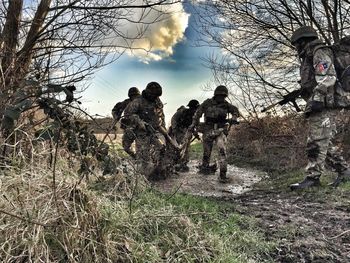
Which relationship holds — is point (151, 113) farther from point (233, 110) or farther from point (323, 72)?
point (323, 72)

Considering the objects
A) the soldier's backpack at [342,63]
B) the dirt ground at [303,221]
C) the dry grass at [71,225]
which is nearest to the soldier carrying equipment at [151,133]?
the dirt ground at [303,221]

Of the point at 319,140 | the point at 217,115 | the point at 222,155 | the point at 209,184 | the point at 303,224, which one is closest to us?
the point at 303,224

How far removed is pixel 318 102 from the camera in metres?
6.41

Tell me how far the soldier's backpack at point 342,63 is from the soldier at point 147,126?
3746mm

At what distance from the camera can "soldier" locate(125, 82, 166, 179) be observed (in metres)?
9.11

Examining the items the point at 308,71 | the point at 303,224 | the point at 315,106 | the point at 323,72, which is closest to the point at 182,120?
the point at 308,71

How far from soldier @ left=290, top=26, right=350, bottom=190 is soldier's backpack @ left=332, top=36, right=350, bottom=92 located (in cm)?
16

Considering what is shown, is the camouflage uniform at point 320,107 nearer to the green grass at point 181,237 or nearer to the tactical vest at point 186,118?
the green grass at point 181,237

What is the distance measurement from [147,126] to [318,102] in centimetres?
369

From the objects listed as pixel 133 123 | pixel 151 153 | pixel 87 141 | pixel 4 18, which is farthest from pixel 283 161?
pixel 87 141

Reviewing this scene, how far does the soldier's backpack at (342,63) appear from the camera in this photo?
6.57 meters

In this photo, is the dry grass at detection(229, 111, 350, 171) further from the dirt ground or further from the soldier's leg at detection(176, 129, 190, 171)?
the dirt ground

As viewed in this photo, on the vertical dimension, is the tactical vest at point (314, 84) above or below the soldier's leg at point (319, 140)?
above

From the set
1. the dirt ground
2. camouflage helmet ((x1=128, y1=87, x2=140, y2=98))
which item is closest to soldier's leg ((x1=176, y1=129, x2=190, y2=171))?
camouflage helmet ((x1=128, y1=87, x2=140, y2=98))
